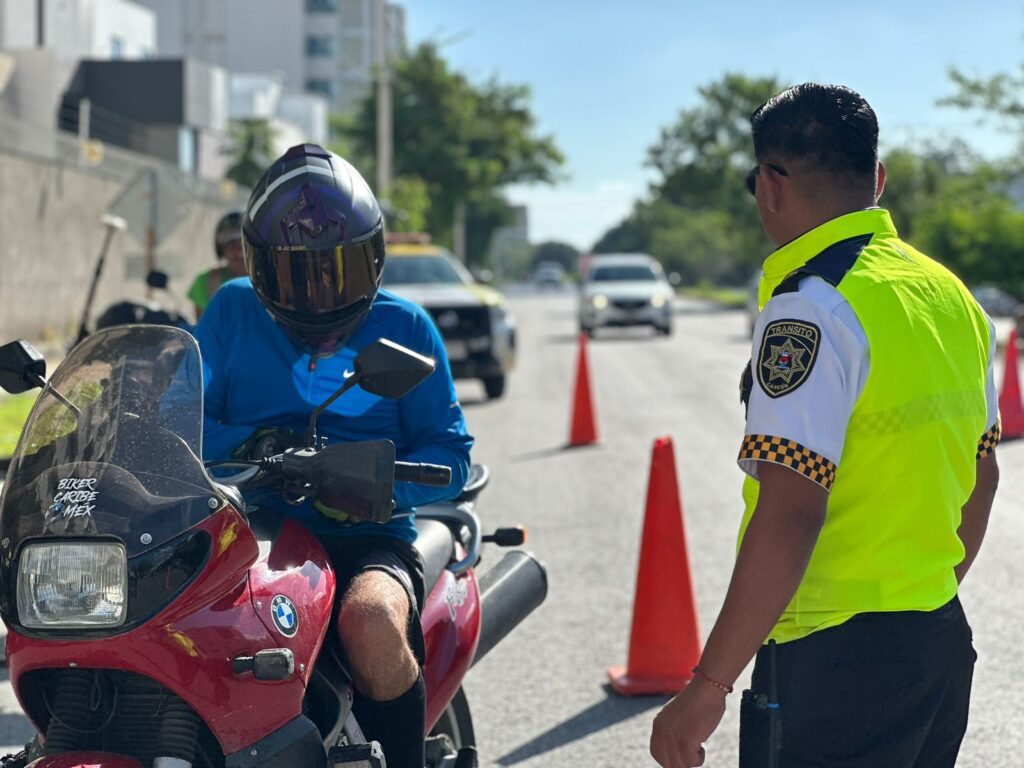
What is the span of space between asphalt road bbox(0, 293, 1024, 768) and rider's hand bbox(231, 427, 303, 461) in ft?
6.86

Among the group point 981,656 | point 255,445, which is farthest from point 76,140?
point 255,445

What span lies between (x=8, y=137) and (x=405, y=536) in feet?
67.2

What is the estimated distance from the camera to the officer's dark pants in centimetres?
268

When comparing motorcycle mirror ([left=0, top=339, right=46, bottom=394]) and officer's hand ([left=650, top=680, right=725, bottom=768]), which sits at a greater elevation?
motorcycle mirror ([left=0, top=339, right=46, bottom=394])

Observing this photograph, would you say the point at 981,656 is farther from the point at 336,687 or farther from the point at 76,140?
the point at 76,140

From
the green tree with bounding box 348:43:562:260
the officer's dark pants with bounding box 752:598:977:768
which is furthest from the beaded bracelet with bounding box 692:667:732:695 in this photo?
the green tree with bounding box 348:43:562:260

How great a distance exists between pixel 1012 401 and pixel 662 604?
28.6 feet

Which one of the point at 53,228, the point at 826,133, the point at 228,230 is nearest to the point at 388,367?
the point at 826,133

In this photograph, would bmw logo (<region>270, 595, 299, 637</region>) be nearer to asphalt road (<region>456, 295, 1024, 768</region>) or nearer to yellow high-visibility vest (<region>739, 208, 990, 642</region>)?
yellow high-visibility vest (<region>739, 208, 990, 642</region>)

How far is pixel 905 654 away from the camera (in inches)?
106

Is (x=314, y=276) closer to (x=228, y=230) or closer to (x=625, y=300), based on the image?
(x=228, y=230)

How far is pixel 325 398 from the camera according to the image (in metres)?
3.78

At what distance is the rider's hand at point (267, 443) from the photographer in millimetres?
3326

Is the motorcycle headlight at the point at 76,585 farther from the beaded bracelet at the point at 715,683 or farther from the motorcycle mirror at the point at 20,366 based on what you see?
the beaded bracelet at the point at 715,683
